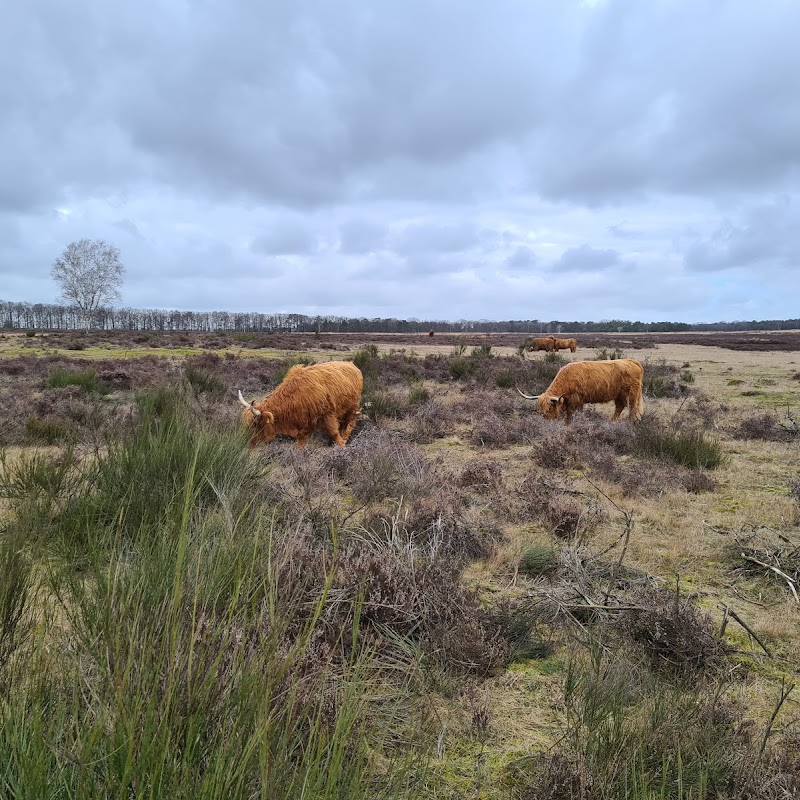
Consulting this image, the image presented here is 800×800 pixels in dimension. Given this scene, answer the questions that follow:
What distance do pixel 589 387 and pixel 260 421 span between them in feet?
24.2

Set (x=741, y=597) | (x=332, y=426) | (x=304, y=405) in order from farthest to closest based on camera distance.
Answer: (x=332, y=426), (x=304, y=405), (x=741, y=597)

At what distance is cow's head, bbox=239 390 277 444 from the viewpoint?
297 inches

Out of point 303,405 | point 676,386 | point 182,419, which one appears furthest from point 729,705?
point 676,386

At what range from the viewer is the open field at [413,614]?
119 cm

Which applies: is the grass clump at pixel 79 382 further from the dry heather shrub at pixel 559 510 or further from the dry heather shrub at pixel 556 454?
the dry heather shrub at pixel 559 510

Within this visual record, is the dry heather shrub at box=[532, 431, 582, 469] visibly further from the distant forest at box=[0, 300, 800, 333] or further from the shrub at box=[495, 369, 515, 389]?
the distant forest at box=[0, 300, 800, 333]

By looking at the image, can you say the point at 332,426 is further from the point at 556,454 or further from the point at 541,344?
the point at 541,344

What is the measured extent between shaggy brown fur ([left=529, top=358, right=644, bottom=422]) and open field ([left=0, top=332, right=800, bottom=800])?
3006 mm

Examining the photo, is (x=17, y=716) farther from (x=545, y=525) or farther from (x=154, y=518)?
(x=545, y=525)

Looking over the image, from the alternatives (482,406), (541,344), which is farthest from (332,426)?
(541,344)

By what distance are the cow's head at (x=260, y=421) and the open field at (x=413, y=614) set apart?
0.31 m

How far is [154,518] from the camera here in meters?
3.71

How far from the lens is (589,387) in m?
11.2

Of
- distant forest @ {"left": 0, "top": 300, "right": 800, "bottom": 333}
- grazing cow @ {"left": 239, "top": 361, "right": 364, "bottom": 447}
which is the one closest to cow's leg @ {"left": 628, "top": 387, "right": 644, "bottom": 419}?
grazing cow @ {"left": 239, "top": 361, "right": 364, "bottom": 447}
